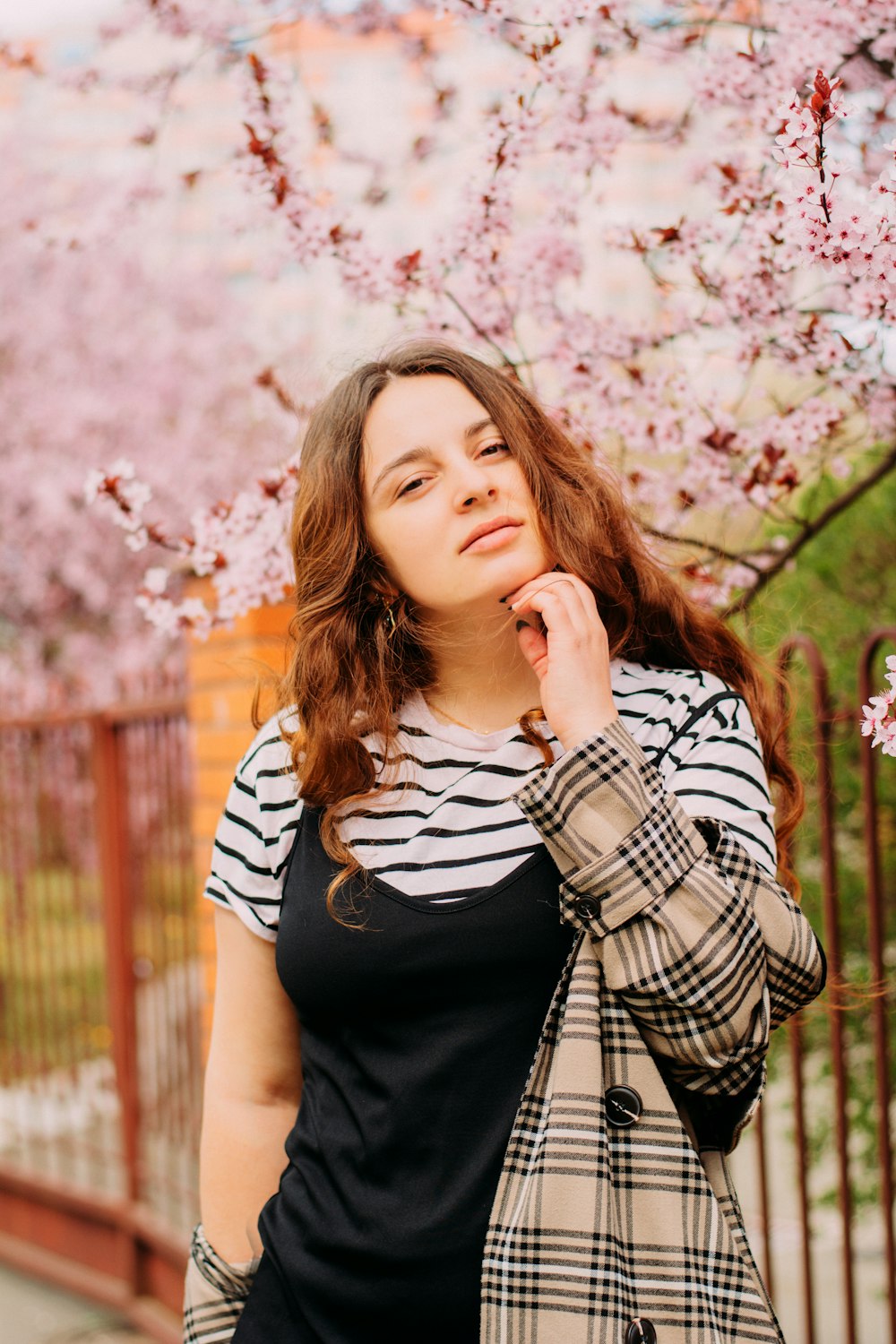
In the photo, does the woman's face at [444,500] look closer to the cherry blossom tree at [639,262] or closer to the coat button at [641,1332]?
the cherry blossom tree at [639,262]

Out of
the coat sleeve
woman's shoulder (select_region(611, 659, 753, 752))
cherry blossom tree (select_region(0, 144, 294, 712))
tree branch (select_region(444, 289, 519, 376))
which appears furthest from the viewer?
cherry blossom tree (select_region(0, 144, 294, 712))

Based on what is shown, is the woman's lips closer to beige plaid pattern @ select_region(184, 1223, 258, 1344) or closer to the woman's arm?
the woman's arm

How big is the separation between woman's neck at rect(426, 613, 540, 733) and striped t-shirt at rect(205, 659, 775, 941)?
0.16ft

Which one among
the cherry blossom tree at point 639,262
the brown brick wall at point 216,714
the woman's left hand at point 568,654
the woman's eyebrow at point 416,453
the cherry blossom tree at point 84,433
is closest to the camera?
the woman's left hand at point 568,654

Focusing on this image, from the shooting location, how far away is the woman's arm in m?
1.82

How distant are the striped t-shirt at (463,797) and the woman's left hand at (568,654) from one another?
0.12 metres

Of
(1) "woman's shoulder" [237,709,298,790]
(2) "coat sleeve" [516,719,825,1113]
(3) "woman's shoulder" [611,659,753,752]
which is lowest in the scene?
(2) "coat sleeve" [516,719,825,1113]

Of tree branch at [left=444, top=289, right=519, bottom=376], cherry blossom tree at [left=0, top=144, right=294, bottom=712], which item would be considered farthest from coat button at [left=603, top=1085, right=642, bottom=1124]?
cherry blossom tree at [left=0, top=144, right=294, bottom=712]

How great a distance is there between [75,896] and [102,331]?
9.18 meters

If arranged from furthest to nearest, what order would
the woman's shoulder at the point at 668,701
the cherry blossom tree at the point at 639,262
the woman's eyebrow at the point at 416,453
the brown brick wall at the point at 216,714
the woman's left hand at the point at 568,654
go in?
the brown brick wall at the point at 216,714, the cherry blossom tree at the point at 639,262, the woman's eyebrow at the point at 416,453, the woman's shoulder at the point at 668,701, the woman's left hand at the point at 568,654

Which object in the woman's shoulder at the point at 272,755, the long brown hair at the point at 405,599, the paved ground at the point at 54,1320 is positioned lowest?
the paved ground at the point at 54,1320

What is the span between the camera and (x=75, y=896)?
16.8 feet

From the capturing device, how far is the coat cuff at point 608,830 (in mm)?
1391

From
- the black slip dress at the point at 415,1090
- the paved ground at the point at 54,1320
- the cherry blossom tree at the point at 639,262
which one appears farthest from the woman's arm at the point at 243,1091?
the paved ground at the point at 54,1320
